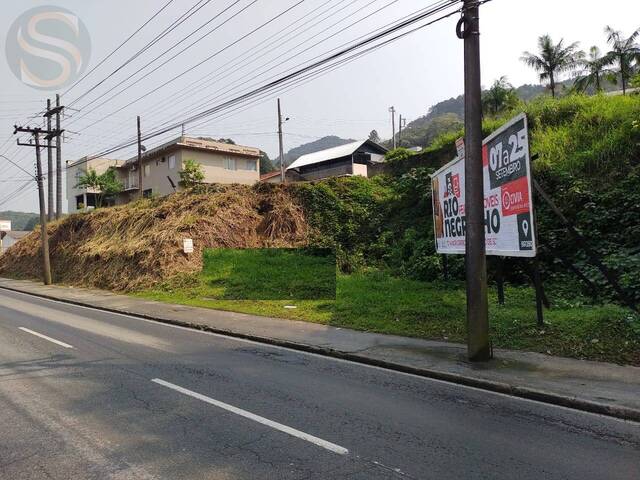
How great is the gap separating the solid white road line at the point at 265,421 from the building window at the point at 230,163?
162 feet

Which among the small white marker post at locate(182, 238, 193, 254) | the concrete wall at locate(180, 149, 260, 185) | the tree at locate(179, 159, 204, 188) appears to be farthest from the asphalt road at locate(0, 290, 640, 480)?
the concrete wall at locate(180, 149, 260, 185)

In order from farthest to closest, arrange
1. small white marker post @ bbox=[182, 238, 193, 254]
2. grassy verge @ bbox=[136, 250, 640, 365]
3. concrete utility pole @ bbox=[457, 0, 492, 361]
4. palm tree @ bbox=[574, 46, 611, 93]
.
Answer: palm tree @ bbox=[574, 46, 611, 93] → small white marker post @ bbox=[182, 238, 193, 254] → grassy verge @ bbox=[136, 250, 640, 365] → concrete utility pole @ bbox=[457, 0, 492, 361]

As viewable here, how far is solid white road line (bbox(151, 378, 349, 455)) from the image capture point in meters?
4.69

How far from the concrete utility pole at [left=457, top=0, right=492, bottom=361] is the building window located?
1908 inches

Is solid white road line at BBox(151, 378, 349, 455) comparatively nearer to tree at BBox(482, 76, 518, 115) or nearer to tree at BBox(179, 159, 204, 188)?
tree at BBox(179, 159, 204, 188)

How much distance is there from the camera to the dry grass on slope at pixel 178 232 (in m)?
22.8

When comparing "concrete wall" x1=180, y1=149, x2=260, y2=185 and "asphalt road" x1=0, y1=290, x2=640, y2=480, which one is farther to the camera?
"concrete wall" x1=180, y1=149, x2=260, y2=185

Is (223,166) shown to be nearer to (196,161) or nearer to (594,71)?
(196,161)

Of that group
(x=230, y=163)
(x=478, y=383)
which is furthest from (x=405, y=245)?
(x=230, y=163)

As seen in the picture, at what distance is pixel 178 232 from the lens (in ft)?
76.8

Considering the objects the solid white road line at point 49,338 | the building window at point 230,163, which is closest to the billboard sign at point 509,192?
the solid white road line at point 49,338

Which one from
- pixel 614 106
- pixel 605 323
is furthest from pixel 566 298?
pixel 614 106

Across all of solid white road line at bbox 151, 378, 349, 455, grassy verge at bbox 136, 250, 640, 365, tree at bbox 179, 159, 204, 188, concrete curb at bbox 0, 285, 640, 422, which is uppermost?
tree at bbox 179, 159, 204, 188

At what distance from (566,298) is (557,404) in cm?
556
